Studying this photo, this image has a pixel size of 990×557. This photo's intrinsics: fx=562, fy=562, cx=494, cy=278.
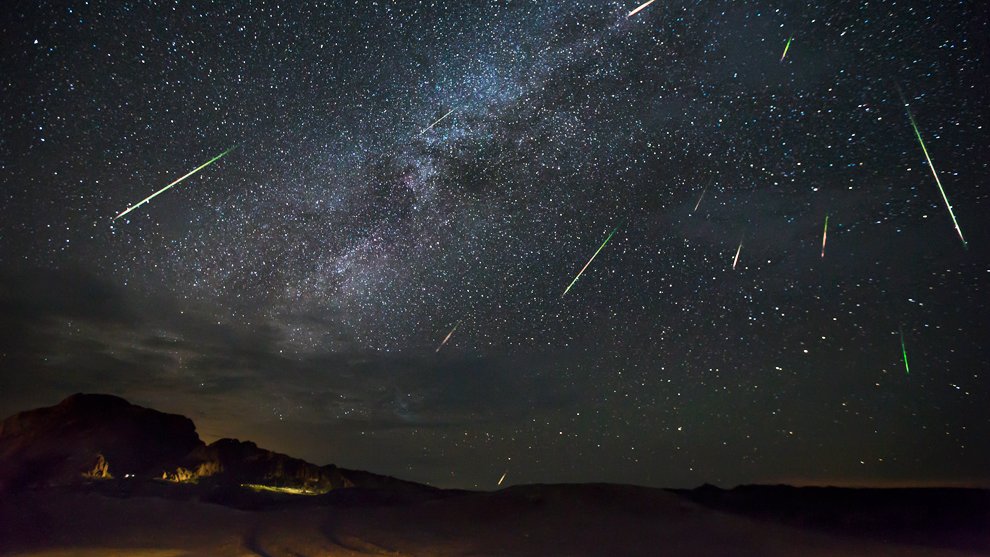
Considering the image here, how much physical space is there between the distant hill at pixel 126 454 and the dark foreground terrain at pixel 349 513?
14cm

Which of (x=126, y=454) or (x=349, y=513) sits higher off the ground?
(x=126, y=454)

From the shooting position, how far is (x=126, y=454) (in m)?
37.0

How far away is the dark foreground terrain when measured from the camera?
51.9 ft

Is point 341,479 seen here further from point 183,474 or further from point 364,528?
point 364,528

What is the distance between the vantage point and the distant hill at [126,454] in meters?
32.4

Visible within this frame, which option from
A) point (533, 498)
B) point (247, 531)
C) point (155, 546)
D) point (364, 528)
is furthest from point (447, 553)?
point (533, 498)

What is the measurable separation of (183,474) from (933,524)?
139 ft

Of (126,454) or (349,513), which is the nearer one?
(349,513)

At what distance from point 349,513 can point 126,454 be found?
79.3ft

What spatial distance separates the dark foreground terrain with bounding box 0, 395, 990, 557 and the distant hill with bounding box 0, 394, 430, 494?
0.45 ft

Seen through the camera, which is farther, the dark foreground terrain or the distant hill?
the distant hill

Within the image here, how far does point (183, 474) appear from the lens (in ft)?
114

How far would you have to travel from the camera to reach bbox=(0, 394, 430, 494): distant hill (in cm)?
3238

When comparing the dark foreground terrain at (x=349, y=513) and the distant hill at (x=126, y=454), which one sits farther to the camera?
the distant hill at (x=126, y=454)
